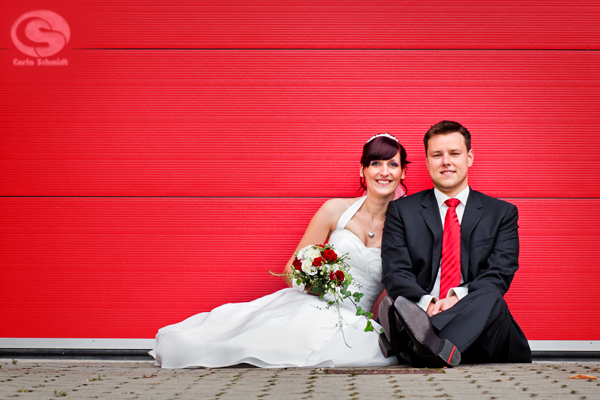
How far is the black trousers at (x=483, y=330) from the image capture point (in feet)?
7.49

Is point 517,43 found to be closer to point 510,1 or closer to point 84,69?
point 510,1

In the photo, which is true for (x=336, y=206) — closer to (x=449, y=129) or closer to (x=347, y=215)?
(x=347, y=215)

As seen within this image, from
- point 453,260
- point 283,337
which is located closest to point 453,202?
point 453,260

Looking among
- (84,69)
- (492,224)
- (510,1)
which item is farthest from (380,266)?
(84,69)

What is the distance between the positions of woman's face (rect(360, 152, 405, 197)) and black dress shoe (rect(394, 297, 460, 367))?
1.01 m

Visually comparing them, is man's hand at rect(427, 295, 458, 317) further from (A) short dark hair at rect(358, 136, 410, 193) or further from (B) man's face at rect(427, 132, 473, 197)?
(A) short dark hair at rect(358, 136, 410, 193)

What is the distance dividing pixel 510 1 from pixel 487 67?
46cm

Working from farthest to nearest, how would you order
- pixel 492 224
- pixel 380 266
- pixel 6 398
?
pixel 380 266 < pixel 492 224 < pixel 6 398

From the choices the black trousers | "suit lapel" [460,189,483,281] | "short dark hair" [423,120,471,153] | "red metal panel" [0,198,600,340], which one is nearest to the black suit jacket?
"suit lapel" [460,189,483,281]

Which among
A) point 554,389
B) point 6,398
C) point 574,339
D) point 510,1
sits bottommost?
point 574,339

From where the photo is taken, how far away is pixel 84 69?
3414 mm

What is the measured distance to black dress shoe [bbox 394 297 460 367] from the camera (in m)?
2.18

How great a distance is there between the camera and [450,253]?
2.78 m

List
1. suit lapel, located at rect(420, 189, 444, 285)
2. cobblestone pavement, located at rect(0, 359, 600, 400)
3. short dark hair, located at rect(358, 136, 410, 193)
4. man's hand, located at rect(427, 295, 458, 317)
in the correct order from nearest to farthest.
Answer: cobblestone pavement, located at rect(0, 359, 600, 400), man's hand, located at rect(427, 295, 458, 317), suit lapel, located at rect(420, 189, 444, 285), short dark hair, located at rect(358, 136, 410, 193)
